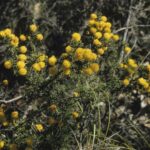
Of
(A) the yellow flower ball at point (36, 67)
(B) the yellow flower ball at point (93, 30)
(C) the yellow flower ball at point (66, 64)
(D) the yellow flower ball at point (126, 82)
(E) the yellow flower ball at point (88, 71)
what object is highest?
(B) the yellow flower ball at point (93, 30)

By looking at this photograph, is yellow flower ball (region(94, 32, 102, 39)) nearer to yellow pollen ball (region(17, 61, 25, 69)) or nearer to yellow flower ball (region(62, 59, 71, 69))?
yellow flower ball (region(62, 59, 71, 69))

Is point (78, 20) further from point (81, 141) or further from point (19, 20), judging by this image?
point (81, 141)

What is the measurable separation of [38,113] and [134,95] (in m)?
1.37

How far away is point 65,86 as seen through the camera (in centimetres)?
405

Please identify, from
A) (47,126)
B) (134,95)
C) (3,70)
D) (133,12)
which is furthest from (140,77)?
(3,70)

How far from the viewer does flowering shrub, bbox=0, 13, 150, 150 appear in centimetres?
377

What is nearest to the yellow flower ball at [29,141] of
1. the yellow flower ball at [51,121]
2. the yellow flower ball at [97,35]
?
the yellow flower ball at [51,121]

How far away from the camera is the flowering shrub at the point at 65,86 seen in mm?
3770

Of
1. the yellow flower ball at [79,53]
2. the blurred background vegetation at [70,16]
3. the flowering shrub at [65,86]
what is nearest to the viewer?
the yellow flower ball at [79,53]

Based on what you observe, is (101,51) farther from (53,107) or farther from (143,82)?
(53,107)

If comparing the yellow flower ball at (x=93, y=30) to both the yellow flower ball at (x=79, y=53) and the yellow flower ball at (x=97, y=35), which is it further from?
the yellow flower ball at (x=79, y=53)

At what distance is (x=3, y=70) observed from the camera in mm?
5160

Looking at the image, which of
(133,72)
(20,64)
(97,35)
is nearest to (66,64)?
(20,64)

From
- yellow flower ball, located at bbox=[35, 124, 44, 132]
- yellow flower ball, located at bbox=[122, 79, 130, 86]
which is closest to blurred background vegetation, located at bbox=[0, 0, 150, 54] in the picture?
yellow flower ball, located at bbox=[122, 79, 130, 86]
